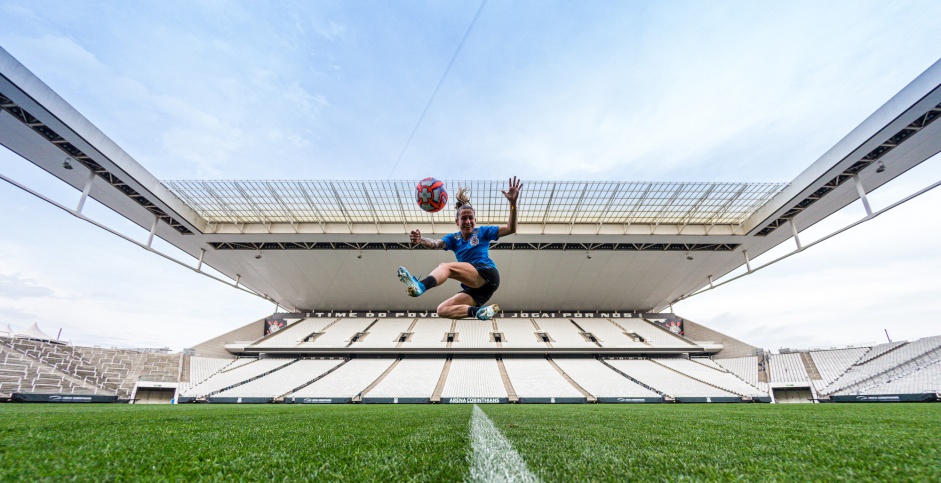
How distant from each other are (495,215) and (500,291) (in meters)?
9.40

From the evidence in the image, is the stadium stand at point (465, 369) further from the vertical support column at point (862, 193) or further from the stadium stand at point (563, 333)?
the vertical support column at point (862, 193)

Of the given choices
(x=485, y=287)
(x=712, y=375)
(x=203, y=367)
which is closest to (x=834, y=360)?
(x=712, y=375)

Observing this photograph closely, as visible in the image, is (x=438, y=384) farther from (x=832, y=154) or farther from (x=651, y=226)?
(x=832, y=154)

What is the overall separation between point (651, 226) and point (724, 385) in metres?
11.1

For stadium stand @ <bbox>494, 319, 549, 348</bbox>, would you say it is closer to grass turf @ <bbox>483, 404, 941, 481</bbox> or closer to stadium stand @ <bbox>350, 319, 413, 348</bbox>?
stadium stand @ <bbox>350, 319, 413, 348</bbox>

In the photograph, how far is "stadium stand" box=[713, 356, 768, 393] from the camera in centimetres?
2521

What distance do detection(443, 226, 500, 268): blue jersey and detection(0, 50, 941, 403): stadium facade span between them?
13888 millimetres

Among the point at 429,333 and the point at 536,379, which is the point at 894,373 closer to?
the point at 536,379

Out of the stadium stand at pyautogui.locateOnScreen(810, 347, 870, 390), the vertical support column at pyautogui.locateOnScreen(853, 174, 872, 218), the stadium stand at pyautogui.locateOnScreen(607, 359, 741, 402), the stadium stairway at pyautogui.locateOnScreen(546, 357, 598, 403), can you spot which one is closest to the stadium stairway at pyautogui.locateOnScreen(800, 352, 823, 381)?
the stadium stand at pyautogui.locateOnScreen(810, 347, 870, 390)

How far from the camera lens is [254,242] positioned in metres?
23.9

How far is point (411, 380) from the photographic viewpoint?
78.6ft

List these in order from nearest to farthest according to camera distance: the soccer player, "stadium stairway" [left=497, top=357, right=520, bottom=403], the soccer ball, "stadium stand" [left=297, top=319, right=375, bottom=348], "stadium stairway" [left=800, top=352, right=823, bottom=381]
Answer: the soccer player < the soccer ball < "stadium stairway" [left=497, top=357, right=520, bottom=403] < "stadium stairway" [left=800, top=352, right=823, bottom=381] < "stadium stand" [left=297, top=319, right=375, bottom=348]

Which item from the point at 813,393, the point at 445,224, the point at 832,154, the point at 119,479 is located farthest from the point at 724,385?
the point at 119,479

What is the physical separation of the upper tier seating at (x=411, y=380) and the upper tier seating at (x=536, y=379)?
17.5 ft
